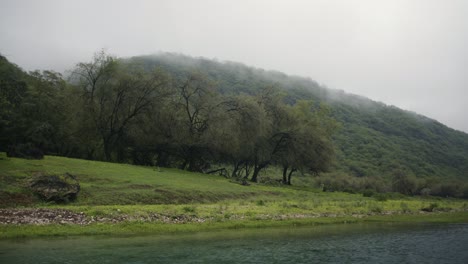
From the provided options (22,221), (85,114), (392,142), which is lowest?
(22,221)

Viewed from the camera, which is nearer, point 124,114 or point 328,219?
point 328,219

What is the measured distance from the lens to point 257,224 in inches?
1127

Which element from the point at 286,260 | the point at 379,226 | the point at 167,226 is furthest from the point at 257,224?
the point at 286,260

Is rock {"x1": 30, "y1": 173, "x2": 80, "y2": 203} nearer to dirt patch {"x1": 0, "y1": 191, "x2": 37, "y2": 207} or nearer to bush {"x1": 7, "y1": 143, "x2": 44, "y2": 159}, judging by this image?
dirt patch {"x1": 0, "y1": 191, "x2": 37, "y2": 207}

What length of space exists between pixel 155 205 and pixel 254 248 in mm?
15155

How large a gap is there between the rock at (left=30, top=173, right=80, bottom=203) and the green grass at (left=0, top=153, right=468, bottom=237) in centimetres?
70

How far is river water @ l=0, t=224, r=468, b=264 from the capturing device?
16.5 metres

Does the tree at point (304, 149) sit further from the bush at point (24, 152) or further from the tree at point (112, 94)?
the bush at point (24, 152)

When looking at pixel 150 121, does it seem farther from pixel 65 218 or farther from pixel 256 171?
pixel 65 218

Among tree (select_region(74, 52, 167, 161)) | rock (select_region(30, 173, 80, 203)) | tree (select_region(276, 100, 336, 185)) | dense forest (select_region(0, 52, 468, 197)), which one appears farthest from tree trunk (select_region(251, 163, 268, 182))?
rock (select_region(30, 173, 80, 203))

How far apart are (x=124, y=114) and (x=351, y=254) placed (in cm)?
5291

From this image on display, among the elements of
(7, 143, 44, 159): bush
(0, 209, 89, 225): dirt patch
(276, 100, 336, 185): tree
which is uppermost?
(276, 100, 336, 185): tree

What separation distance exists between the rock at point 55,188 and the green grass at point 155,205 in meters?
0.70

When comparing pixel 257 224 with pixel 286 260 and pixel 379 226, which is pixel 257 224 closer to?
pixel 379 226
